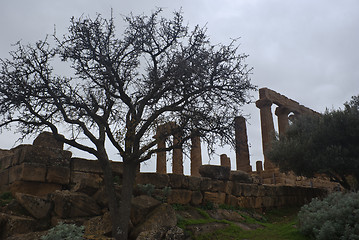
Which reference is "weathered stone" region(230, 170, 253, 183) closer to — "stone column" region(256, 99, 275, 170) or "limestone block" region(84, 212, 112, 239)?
"limestone block" region(84, 212, 112, 239)

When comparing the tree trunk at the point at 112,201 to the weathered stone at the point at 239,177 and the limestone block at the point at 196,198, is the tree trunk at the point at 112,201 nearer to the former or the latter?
the limestone block at the point at 196,198

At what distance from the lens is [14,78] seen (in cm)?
1049

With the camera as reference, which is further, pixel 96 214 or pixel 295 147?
pixel 295 147

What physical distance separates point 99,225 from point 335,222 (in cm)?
701

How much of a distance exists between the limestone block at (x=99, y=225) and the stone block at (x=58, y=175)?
2.58m

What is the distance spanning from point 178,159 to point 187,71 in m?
14.5

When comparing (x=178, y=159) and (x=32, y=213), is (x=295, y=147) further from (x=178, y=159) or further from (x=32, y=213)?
(x=32, y=213)

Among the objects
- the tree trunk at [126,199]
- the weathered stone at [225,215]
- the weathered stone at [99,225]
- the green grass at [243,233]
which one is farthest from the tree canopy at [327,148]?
the weathered stone at [99,225]

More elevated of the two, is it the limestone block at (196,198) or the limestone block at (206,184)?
the limestone block at (206,184)

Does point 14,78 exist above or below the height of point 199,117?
above

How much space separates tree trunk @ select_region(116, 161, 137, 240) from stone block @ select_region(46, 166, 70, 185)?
309cm

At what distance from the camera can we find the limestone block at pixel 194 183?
46.0 feet

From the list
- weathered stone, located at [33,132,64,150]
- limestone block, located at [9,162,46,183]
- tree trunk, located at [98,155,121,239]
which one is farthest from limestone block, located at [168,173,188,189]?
limestone block, located at [9,162,46,183]

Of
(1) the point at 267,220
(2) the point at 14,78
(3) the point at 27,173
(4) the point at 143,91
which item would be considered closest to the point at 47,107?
(2) the point at 14,78
